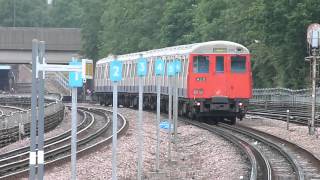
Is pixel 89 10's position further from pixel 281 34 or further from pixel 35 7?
pixel 35 7

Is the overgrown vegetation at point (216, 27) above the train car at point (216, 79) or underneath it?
above

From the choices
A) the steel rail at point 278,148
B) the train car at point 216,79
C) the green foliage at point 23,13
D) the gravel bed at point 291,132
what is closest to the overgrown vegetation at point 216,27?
the gravel bed at point 291,132

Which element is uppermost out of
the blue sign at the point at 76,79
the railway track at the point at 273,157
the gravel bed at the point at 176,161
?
the blue sign at the point at 76,79

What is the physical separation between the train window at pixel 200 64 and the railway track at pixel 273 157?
4452 mm

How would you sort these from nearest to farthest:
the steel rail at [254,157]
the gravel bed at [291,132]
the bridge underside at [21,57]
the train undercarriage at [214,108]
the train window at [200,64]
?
the steel rail at [254,157]
the gravel bed at [291,132]
the train undercarriage at [214,108]
the train window at [200,64]
the bridge underside at [21,57]

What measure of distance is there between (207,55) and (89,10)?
72.5m

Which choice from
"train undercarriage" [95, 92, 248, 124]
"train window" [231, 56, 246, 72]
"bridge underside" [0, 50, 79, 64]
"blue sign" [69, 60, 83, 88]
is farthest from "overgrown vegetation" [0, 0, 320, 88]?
"blue sign" [69, 60, 83, 88]

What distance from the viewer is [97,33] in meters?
97.4

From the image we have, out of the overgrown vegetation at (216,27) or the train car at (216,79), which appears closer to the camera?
the train car at (216,79)

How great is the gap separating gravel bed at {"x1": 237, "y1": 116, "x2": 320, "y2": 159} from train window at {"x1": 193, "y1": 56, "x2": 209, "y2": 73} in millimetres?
3300

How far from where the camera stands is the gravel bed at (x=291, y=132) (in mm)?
22016

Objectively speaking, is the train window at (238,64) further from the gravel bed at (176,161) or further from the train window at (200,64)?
the gravel bed at (176,161)

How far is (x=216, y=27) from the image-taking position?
66375mm

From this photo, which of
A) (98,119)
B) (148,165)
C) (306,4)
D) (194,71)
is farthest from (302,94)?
(148,165)
